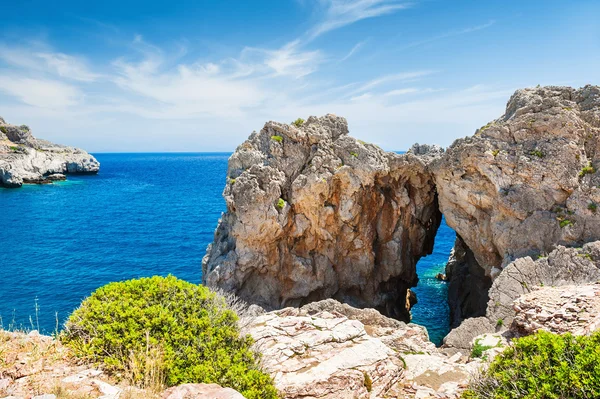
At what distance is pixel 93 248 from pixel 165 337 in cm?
4470

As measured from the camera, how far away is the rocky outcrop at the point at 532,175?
72.9ft

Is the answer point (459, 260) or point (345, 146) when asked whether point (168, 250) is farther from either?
point (459, 260)

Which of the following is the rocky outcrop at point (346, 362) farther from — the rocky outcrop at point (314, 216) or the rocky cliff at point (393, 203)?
the rocky outcrop at point (314, 216)

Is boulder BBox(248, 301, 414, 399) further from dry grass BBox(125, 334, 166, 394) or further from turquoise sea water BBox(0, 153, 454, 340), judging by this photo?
turquoise sea water BBox(0, 153, 454, 340)

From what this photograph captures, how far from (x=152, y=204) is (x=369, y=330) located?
231 feet

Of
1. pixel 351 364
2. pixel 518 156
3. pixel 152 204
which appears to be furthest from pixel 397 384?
pixel 152 204

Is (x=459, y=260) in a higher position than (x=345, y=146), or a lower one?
lower

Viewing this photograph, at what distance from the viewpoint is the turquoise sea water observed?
34.4 m

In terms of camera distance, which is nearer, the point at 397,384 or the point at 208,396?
the point at 208,396

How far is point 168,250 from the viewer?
48.3 meters

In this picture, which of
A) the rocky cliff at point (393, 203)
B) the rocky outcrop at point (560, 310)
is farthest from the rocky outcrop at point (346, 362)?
the rocky cliff at point (393, 203)

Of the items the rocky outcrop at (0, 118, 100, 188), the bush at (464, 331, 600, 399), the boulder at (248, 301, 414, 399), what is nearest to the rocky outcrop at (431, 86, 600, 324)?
the boulder at (248, 301, 414, 399)

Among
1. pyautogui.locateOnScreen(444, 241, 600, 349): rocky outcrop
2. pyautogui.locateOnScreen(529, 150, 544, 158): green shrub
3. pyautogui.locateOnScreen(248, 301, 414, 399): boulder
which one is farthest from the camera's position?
pyautogui.locateOnScreen(529, 150, 544, 158): green shrub

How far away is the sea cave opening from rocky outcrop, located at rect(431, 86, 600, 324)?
32.3ft
